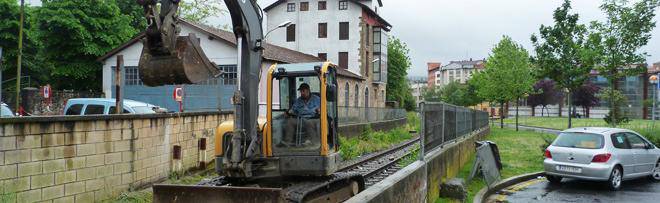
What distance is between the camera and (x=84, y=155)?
909 cm

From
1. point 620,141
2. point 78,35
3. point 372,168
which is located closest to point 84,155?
point 372,168

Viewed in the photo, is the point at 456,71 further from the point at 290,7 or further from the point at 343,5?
the point at 343,5

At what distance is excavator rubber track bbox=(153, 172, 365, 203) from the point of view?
20.7ft

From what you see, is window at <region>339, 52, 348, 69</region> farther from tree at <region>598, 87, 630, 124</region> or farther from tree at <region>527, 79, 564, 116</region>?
tree at <region>527, 79, 564, 116</region>

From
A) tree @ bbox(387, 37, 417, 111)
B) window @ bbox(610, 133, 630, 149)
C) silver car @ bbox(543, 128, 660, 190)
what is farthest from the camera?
tree @ bbox(387, 37, 417, 111)

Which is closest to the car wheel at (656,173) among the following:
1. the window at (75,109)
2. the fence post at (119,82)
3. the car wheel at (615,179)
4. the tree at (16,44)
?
the car wheel at (615,179)

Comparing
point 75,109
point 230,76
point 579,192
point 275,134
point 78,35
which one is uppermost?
point 78,35

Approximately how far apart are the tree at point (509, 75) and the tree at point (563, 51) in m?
13.5

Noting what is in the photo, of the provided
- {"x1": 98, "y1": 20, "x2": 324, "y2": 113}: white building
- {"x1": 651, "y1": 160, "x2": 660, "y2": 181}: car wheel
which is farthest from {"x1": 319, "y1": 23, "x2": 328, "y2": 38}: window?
{"x1": 651, "y1": 160, "x2": 660, "y2": 181}: car wheel

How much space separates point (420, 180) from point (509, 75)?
111 feet

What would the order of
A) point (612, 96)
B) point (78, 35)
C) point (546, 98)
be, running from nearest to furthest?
1. point (612, 96)
2. point (78, 35)
3. point (546, 98)

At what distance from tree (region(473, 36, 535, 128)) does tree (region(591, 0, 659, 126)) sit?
2014 cm

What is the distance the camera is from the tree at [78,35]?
32781mm

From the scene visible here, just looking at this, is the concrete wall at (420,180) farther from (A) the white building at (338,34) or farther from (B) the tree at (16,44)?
(A) the white building at (338,34)
